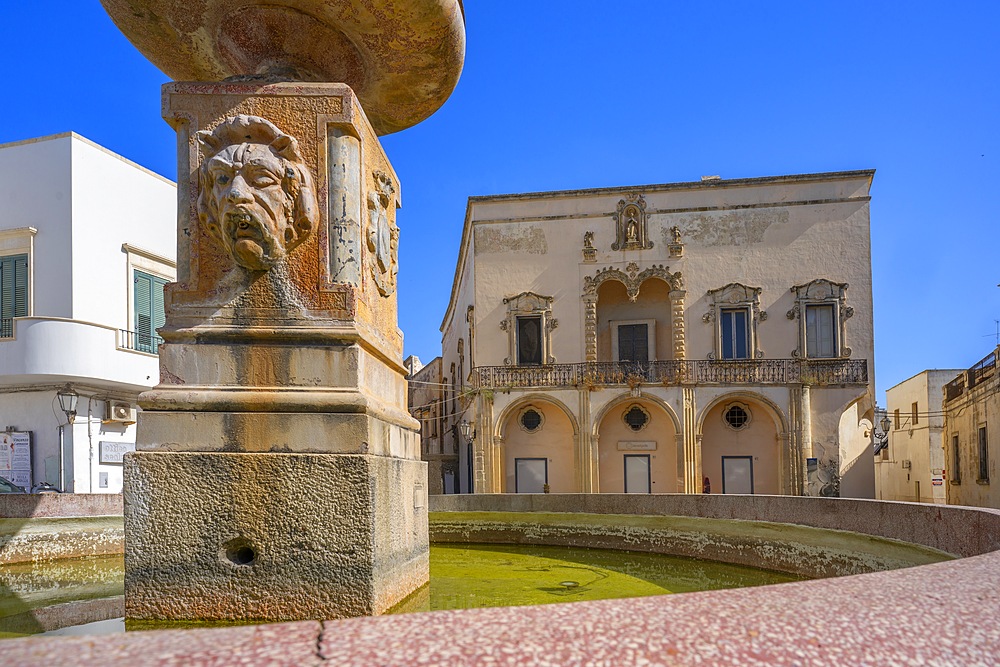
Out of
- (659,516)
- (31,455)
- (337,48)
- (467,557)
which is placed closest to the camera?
(337,48)

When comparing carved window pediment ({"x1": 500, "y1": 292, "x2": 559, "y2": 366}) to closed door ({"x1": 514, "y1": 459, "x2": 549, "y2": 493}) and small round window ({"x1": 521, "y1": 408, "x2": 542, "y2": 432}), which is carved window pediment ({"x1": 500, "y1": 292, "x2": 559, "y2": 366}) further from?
closed door ({"x1": 514, "y1": 459, "x2": 549, "y2": 493})

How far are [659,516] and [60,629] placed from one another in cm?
512

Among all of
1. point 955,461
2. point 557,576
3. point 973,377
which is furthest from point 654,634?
point 955,461

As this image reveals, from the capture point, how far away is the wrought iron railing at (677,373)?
27.6m

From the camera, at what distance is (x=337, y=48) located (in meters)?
4.33

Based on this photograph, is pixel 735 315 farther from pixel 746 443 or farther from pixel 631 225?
pixel 631 225

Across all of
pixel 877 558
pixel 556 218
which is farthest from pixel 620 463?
pixel 877 558

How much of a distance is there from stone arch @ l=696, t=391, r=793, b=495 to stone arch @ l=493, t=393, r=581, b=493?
4692 millimetres

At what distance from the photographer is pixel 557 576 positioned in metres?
4.89

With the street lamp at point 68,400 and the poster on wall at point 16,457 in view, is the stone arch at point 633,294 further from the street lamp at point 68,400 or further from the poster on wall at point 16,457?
the poster on wall at point 16,457

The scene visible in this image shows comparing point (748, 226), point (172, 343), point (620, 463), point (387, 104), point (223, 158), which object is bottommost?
point (620, 463)

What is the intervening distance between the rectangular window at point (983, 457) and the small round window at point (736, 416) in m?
7.76

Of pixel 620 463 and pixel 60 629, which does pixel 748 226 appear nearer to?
pixel 620 463

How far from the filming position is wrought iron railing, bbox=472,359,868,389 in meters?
27.6
